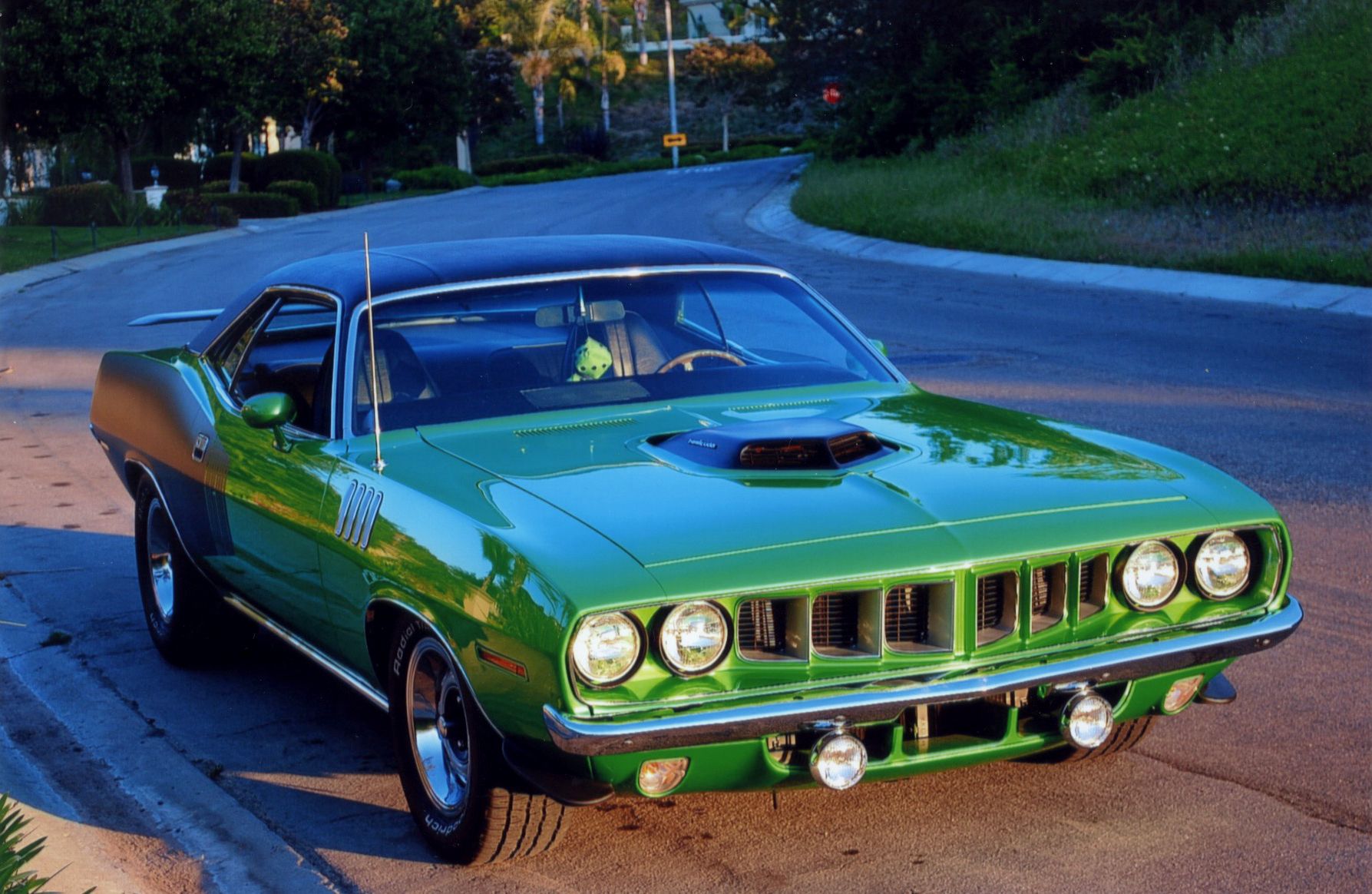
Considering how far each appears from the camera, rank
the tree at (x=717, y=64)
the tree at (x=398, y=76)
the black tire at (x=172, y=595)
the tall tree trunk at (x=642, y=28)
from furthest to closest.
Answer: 1. the tall tree trunk at (x=642, y=28)
2. the tree at (x=717, y=64)
3. the tree at (x=398, y=76)
4. the black tire at (x=172, y=595)

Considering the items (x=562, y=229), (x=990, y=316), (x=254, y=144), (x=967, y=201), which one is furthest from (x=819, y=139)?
(x=990, y=316)

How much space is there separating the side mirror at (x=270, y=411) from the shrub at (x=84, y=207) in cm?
3573

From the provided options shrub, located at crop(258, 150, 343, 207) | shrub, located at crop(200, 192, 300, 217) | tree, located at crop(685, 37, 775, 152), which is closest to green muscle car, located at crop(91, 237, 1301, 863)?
shrub, located at crop(200, 192, 300, 217)

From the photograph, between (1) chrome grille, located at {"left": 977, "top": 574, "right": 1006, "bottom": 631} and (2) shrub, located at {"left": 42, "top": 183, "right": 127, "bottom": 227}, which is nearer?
(1) chrome grille, located at {"left": 977, "top": 574, "right": 1006, "bottom": 631}

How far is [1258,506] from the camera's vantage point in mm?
4188

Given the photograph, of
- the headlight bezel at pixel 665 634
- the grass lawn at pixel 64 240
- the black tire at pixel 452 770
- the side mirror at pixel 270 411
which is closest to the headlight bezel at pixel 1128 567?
the headlight bezel at pixel 665 634

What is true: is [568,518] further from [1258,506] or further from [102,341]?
[102,341]

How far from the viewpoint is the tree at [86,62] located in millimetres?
37625

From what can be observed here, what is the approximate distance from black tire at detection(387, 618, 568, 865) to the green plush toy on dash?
48.9 inches

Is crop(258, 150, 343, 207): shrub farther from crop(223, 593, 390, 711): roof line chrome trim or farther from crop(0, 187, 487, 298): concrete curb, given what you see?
crop(223, 593, 390, 711): roof line chrome trim

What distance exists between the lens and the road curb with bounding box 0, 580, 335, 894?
13.8ft

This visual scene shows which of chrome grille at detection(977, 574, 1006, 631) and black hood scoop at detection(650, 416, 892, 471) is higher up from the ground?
black hood scoop at detection(650, 416, 892, 471)

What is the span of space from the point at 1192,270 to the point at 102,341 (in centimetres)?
1211

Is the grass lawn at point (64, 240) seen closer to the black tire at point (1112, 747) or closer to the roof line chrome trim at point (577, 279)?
the roof line chrome trim at point (577, 279)
